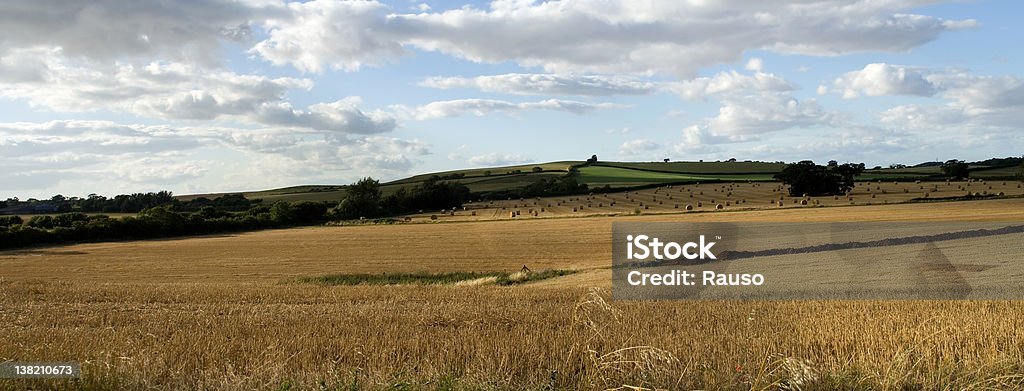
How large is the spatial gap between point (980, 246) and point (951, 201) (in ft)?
137

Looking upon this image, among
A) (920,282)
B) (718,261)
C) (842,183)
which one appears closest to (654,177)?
(842,183)

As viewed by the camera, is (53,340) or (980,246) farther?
(980,246)

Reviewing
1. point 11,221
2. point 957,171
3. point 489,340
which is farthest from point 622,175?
point 489,340

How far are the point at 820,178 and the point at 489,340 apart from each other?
7406 cm

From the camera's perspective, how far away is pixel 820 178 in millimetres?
76625

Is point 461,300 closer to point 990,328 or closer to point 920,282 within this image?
point 990,328

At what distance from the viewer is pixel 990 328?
32.3 ft

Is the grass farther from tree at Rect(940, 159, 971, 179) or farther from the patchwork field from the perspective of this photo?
tree at Rect(940, 159, 971, 179)

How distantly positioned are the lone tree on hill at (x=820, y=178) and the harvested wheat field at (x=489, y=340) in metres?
65.4

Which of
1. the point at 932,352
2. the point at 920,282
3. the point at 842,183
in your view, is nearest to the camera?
the point at 932,352

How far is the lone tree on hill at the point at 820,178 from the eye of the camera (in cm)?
7594
